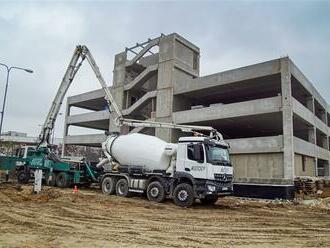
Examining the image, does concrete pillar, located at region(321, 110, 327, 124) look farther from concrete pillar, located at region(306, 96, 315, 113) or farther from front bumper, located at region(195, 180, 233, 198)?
front bumper, located at region(195, 180, 233, 198)

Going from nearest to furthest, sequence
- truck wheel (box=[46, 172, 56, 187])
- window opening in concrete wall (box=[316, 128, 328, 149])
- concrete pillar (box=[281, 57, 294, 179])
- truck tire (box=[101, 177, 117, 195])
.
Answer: truck tire (box=[101, 177, 117, 195]) < concrete pillar (box=[281, 57, 294, 179]) < truck wheel (box=[46, 172, 56, 187]) < window opening in concrete wall (box=[316, 128, 328, 149])

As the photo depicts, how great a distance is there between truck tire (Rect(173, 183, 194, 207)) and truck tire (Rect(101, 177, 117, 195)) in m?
5.11

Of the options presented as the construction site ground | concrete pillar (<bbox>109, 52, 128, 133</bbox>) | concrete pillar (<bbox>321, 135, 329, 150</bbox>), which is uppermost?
concrete pillar (<bbox>109, 52, 128, 133</bbox>)

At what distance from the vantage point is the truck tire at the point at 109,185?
21.6 m

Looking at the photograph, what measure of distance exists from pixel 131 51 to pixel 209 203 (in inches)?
1024

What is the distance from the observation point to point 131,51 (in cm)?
4103

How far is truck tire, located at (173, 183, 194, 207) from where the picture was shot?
56.7ft

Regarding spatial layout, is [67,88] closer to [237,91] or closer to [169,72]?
[169,72]

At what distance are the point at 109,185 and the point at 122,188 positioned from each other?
3.53 ft

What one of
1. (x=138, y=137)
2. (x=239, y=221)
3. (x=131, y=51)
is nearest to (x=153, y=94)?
(x=131, y=51)

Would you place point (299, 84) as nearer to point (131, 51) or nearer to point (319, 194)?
point (319, 194)

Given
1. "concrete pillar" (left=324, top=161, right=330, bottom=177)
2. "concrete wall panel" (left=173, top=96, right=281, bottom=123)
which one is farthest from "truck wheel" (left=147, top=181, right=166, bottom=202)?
"concrete pillar" (left=324, top=161, right=330, bottom=177)

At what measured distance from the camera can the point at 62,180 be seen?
25594 mm

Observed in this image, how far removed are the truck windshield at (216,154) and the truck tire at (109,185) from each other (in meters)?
7.18
